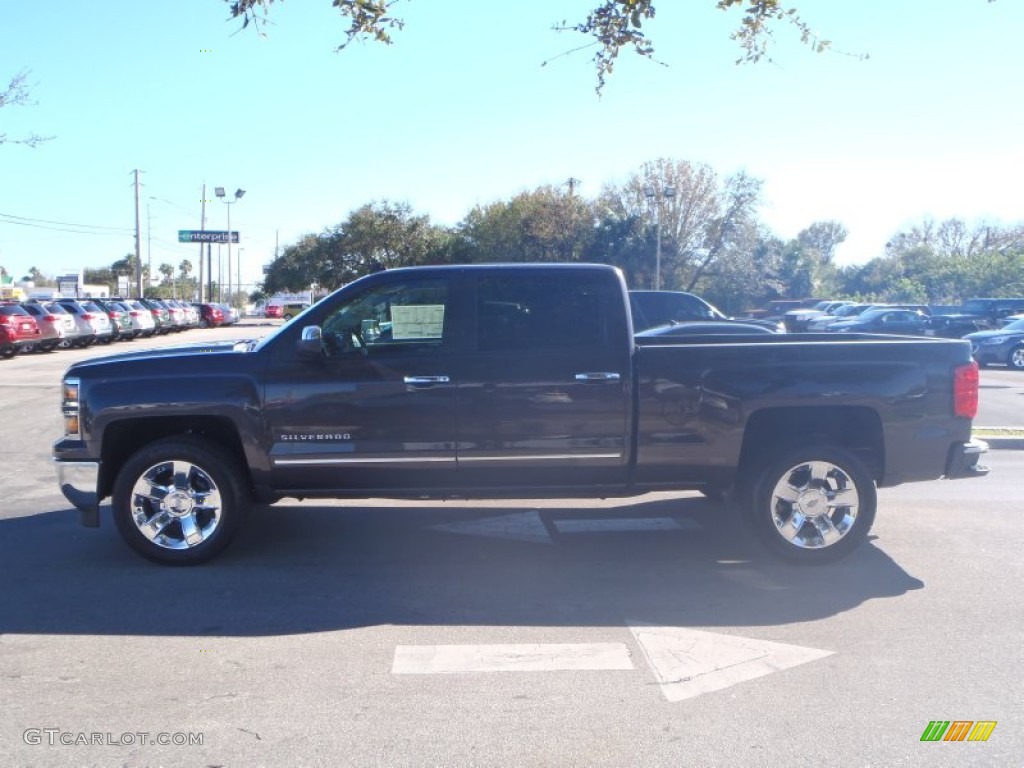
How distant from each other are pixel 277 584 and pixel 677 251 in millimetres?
35136

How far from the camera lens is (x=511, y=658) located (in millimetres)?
5113

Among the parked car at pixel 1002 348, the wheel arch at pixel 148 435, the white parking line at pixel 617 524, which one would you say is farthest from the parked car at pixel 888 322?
the wheel arch at pixel 148 435

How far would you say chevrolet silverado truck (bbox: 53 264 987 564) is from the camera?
6574mm

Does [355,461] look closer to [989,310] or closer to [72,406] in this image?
[72,406]

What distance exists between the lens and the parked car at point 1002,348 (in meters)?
26.0

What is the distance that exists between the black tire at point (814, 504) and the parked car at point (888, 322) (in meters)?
27.6

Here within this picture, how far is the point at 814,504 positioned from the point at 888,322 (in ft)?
96.3

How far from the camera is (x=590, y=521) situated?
8.12 meters

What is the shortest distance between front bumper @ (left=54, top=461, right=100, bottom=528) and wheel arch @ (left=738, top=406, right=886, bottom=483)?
4.42 metres

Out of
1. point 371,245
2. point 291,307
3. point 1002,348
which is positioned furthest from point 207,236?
point 1002,348

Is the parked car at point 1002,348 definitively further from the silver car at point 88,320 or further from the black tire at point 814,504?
the silver car at point 88,320

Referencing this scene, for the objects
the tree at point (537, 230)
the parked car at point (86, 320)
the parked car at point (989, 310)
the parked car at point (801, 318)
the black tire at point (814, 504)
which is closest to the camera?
the black tire at point (814, 504)

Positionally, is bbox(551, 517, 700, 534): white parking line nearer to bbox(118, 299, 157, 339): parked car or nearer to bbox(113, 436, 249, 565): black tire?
bbox(113, 436, 249, 565): black tire

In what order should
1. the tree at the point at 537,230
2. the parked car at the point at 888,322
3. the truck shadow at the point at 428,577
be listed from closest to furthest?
1. the truck shadow at the point at 428,577
2. the parked car at the point at 888,322
3. the tree at the point at 537,230
